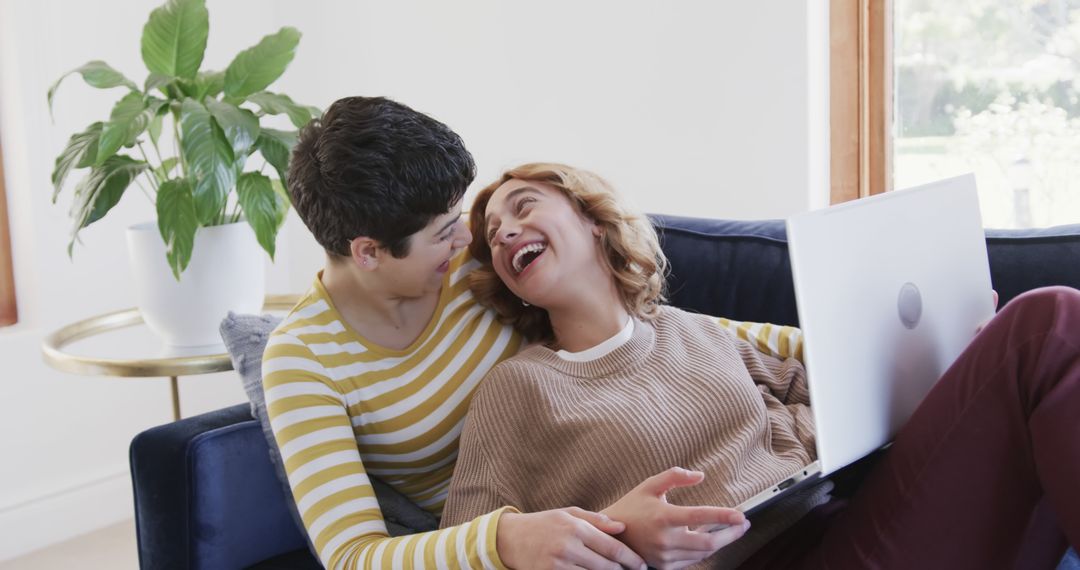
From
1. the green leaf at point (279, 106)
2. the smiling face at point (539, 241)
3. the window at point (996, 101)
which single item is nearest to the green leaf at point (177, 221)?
the green leaf at point (279, 106)

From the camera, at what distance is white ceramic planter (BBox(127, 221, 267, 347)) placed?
6.48 feet

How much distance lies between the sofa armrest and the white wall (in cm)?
107

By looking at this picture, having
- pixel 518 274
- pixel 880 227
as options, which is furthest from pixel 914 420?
pixel 518 274

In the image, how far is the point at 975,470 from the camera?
1.19 m

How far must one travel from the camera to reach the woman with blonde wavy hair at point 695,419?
1.16 m

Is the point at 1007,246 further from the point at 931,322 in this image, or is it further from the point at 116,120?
the point at 116,120

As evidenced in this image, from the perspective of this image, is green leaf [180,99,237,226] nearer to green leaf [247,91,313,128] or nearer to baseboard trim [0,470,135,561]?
green leaf [247,91,313,128]

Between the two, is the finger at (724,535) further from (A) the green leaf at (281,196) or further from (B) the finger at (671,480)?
(A) the green leaf at (281,196)

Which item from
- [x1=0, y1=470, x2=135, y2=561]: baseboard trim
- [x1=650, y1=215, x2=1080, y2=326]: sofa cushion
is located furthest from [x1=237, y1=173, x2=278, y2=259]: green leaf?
[x1=0, y1=470, x2=135, y2=561]: baseboard trim

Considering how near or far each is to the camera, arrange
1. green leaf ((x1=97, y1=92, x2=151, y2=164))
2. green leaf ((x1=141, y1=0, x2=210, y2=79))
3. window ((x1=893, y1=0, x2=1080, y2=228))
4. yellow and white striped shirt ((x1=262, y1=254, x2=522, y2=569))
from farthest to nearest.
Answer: window ((x1=893, y1=0, x2=1080, y2=228)) < green leaf ((x1=141, y1=0, x2=210, y2=79)) < green leaf ((x1=97, y1=92, x2=151, y2=164)) < yellow and white striped shirt ((x1=262, y1=254, x2=522, y2=569))

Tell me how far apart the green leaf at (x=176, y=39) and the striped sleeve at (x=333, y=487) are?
0.87m

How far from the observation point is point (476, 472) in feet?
4.24

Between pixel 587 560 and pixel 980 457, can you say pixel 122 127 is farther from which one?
pixel 980 457

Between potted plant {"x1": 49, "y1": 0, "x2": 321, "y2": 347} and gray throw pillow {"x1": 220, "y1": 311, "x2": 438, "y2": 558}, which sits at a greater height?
potted plant {"x1": 49, "y1": 0, "x2": 321, "y2": 347}
